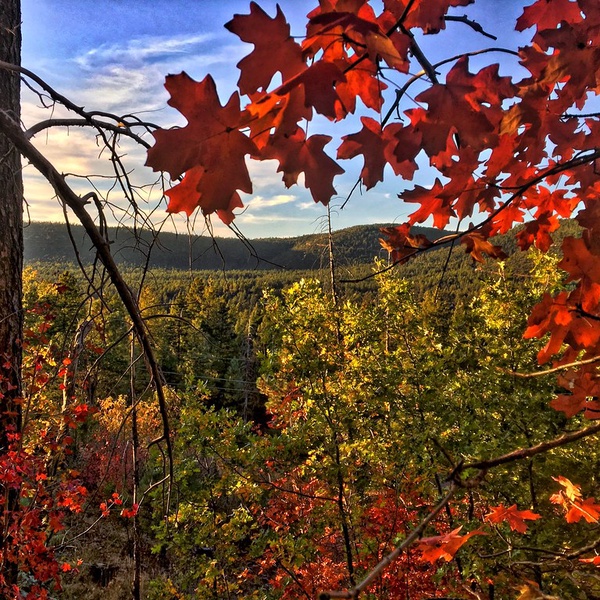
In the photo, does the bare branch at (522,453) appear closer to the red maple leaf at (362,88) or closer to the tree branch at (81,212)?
the red maple leaf at (362,88)

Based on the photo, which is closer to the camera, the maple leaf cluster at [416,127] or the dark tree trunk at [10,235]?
the maple leaf cluster at [416,127]

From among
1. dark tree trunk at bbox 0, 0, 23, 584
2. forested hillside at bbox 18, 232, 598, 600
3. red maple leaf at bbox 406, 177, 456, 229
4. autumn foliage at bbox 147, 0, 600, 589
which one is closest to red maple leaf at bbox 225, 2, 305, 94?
autumn foliage at bbox 147, 0, 600, 589

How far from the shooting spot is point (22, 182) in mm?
2406

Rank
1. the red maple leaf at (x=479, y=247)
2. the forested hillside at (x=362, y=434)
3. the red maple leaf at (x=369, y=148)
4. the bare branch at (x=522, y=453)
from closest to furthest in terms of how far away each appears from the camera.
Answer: the bare branch at (x=522, y=453) → the red maple leaf at (x=369, y=148) → the red maple leaf at (x=479, y=247) → the forested hillside at (x=362, y=434)

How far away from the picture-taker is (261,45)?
0.64 m

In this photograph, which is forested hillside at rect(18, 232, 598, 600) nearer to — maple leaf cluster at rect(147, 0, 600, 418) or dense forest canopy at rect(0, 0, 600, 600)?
dense forest canopy at rect(0, 0, 600, 600)

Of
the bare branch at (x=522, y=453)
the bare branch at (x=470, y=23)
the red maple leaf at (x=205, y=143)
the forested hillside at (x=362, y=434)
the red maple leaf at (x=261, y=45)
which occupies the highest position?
the bare branch at (x=470, y=23)

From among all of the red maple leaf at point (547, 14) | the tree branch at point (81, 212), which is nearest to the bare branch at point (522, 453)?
the red maple leaf at point (547, 14)

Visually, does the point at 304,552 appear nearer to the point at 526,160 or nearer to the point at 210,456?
the point at 210,456

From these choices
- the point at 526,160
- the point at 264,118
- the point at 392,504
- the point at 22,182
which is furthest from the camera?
the point at 392,504

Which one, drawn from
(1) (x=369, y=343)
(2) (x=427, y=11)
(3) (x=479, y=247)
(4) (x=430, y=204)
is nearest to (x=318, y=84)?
(2) (x=427, y=11)

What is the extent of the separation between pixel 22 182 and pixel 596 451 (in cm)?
606

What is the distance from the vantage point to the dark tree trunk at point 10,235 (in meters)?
2.29

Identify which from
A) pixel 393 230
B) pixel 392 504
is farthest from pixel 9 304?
pixel 392 504
